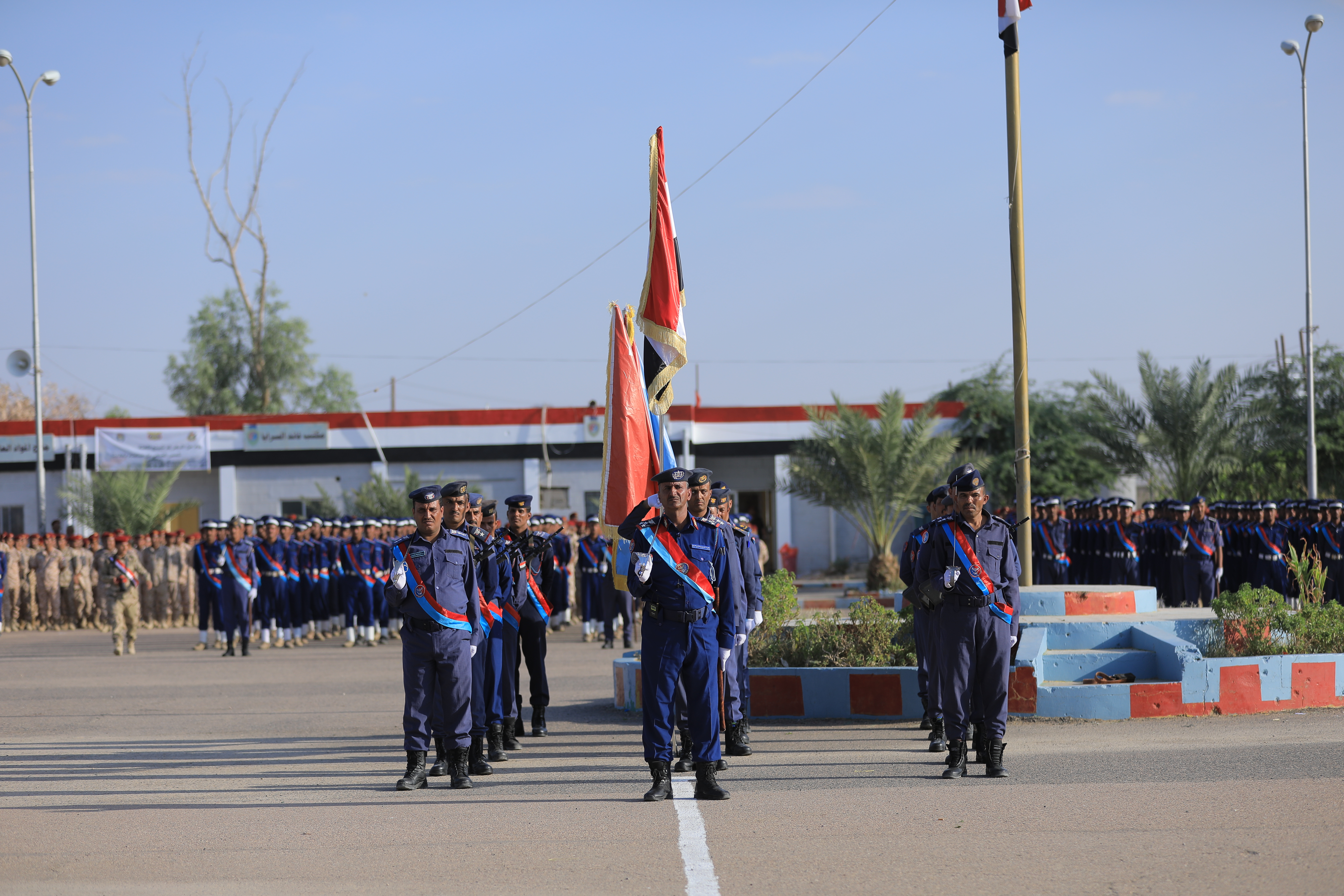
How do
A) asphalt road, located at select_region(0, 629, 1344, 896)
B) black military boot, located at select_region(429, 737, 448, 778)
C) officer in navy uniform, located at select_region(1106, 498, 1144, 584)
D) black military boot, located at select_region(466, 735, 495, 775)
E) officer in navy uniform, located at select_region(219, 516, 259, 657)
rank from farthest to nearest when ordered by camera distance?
officer in navy uniform, located at select_region(1106, 498, 1144, 584) → officer in navy uniform, located at select_region(219, 516, 259, 657) → black military boot, located at select_region(466, 735, 495, 775) → black military boot, located at select_region(429, 737, 448, 778) → asphalt road, located at select_region(0, 629, 1344, 896)

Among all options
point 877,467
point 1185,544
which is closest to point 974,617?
point 1185,544

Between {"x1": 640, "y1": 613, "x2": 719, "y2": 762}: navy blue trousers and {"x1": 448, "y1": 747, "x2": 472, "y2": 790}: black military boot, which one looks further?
{"x1": 448, "y1": 747, "x2": 472, "y2": 790}: black military boot

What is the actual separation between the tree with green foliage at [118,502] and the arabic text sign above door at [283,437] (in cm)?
386

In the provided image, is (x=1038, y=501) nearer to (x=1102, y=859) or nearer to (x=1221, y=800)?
(x=1221, y=800)

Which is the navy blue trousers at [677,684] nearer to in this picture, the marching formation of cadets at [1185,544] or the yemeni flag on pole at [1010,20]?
the yemeni flag on pole at [1010,20]

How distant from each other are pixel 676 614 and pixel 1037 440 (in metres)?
27.8

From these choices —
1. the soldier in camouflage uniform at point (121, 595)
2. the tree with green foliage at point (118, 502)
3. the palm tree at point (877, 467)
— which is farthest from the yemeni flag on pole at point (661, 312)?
the tree with green foliage at point (118, 502)

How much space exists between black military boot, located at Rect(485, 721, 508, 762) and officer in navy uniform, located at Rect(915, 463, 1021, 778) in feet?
10.2

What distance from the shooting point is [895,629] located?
1109 centimetres

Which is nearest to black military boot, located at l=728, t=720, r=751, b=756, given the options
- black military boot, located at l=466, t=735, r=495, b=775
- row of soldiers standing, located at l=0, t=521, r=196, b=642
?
black military boot, located at l=466, t=735, r=495, b=775

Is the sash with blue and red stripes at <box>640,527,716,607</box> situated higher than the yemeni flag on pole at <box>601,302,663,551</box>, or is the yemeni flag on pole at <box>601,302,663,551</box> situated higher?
the yemeni flag on pole at <box>601,302,663,551</box>

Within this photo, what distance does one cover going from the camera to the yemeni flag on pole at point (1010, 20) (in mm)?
12008

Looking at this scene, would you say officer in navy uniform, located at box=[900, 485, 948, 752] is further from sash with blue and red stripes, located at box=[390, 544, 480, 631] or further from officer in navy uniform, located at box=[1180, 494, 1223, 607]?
officer in navy uniform, located at box=[1180, 494, 1223, 607]

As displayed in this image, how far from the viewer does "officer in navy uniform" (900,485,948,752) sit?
8984 millimetres
